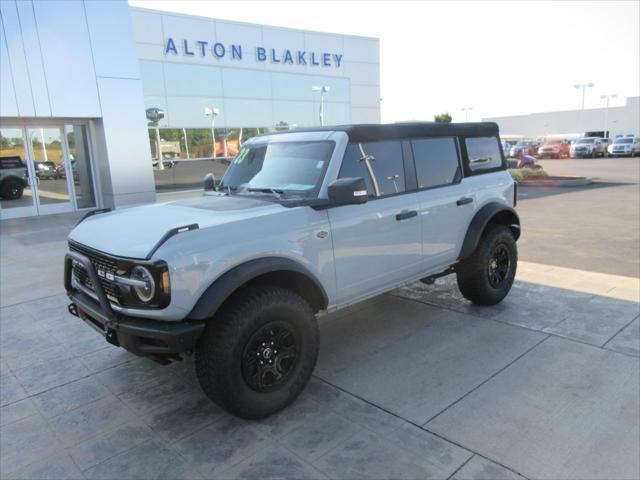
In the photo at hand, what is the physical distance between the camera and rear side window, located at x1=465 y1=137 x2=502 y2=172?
5.04 m

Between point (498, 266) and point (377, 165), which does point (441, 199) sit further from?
point (498, 266)

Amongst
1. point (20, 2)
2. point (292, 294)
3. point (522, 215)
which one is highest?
point (20, 2)

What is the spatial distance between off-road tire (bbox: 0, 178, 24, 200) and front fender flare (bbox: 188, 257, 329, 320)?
1302cm

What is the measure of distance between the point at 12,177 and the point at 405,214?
1303 centimetres

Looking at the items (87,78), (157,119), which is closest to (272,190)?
(87,78)

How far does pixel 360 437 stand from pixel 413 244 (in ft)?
6.07

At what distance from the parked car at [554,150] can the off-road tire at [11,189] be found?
1516 inches

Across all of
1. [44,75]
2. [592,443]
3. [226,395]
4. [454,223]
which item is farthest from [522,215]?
[44,75]

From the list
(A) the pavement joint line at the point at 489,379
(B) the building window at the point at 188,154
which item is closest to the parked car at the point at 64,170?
(B) the building window at the point at 188,154

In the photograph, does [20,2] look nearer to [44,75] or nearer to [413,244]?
[44,75]

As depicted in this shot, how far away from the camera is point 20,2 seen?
450 inches

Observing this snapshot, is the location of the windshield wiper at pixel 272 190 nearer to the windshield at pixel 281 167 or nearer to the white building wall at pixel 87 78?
the windshield at pixel 281 167

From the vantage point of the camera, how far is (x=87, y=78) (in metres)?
12.7

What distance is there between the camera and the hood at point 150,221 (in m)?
3.02
